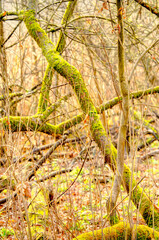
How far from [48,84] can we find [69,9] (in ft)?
3.57

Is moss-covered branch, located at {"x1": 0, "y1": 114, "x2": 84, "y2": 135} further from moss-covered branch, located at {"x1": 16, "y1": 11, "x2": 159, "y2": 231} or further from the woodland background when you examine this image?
moss-covered branch, located at {"x1": 16, "y1": 11, "x2": 159, "y2": 231}

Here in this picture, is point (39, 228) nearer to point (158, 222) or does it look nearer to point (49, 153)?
point (49, 153)

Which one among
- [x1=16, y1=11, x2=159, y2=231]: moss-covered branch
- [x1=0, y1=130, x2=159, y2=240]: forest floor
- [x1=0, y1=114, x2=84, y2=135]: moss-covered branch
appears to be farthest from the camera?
[x1=0, y1=114, x2=84, y2=135]: moss-covered branch

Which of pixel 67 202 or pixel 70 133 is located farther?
pixel 70 133

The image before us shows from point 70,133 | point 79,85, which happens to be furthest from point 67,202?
point 79,85

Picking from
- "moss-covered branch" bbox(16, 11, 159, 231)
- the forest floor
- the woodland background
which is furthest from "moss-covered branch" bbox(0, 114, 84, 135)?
the forest floor

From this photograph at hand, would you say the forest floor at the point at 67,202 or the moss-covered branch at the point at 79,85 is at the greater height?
the moss-covered branch at the point at 79,85

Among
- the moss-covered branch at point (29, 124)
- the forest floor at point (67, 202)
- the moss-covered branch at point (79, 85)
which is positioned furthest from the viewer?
the moss-covered branch at point (29, 124)

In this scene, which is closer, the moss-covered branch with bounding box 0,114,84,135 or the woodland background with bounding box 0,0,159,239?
the woodland background with bounding box 0,0,159,239

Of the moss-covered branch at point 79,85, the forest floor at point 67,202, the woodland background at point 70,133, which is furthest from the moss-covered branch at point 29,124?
the forest floor at point 67,202

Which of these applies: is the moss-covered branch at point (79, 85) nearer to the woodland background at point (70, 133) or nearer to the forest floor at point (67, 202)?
the woodland background at point (70, 133)

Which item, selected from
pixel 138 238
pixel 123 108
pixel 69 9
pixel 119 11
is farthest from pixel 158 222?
pixel 69 9

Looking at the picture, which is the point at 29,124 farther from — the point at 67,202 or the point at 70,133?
the point at 67,202

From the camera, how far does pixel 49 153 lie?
3.21 meters
